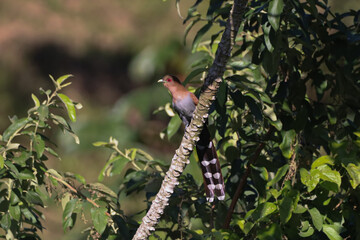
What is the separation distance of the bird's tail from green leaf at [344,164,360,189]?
567mm

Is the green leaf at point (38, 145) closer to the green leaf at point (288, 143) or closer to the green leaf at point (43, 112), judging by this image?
the green leaf at point (43, 112)

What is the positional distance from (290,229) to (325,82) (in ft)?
2.42

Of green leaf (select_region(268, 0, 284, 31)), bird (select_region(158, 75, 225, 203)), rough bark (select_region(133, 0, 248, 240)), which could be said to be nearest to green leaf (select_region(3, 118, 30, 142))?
Result: rough bark (select_region(133, 0, 248, 240))

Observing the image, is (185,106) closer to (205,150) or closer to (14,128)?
(205,150)

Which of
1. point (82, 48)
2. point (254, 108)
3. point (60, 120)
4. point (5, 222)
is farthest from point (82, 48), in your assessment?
point (254, 108)

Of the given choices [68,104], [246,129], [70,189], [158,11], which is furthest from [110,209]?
[158,11]

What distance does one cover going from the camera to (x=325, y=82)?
7.54 ft

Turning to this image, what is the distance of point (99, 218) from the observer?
6.56 feet

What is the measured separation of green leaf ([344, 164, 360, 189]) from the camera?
180cm

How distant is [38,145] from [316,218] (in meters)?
1.02

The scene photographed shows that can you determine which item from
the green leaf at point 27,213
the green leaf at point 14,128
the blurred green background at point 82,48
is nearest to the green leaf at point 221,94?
the green leaf at point 14,128

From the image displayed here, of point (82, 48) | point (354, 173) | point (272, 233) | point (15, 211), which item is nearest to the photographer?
point (272, 233)

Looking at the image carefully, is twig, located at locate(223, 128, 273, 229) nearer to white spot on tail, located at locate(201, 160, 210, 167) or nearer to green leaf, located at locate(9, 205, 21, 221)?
white spot on tail, located at locate(201, 160, 210, 167)

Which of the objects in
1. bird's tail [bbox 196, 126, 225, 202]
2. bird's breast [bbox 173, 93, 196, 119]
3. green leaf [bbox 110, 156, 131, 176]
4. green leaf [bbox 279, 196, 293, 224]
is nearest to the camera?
green leaf [bbox 279, 196, 293, 224]
